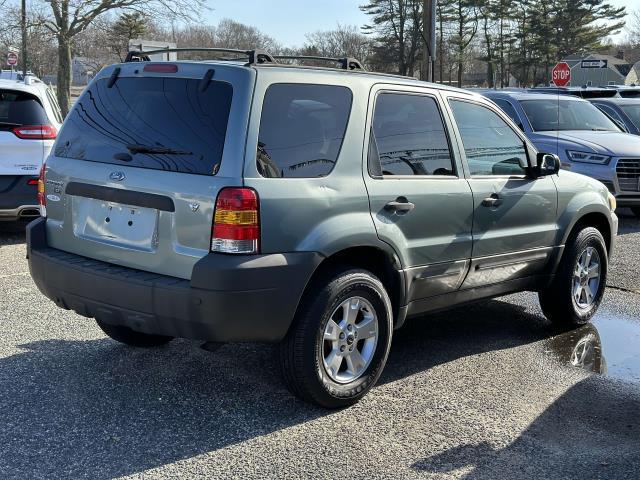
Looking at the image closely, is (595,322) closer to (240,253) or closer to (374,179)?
(374,179)

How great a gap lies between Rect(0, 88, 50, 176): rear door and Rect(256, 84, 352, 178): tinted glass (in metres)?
5.24

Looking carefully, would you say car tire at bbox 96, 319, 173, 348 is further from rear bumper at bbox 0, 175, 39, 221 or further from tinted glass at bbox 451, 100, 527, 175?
rear bumper at bbox 0, 175, 39, 221

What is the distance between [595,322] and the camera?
619cm

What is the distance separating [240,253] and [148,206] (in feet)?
1.92

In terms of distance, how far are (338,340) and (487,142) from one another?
191cm

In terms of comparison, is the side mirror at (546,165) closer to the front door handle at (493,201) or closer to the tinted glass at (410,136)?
the front door handle at (493,201)

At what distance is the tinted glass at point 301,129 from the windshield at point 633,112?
11.3 meters

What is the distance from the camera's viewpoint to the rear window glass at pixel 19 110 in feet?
27.4

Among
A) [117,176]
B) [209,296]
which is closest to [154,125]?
[117,176]

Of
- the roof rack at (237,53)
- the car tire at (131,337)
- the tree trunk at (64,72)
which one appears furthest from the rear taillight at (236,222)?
the tree trunk at (64,72)

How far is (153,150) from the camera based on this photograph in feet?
13.0

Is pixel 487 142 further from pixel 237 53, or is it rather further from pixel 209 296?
pixel 209 296

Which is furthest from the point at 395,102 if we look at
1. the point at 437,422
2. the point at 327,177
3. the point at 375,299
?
the point at 437,422

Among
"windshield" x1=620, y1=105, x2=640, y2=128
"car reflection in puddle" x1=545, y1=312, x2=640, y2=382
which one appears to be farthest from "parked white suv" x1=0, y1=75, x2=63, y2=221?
"windshield" x1=620, y1=105, x2=640, y2=128
